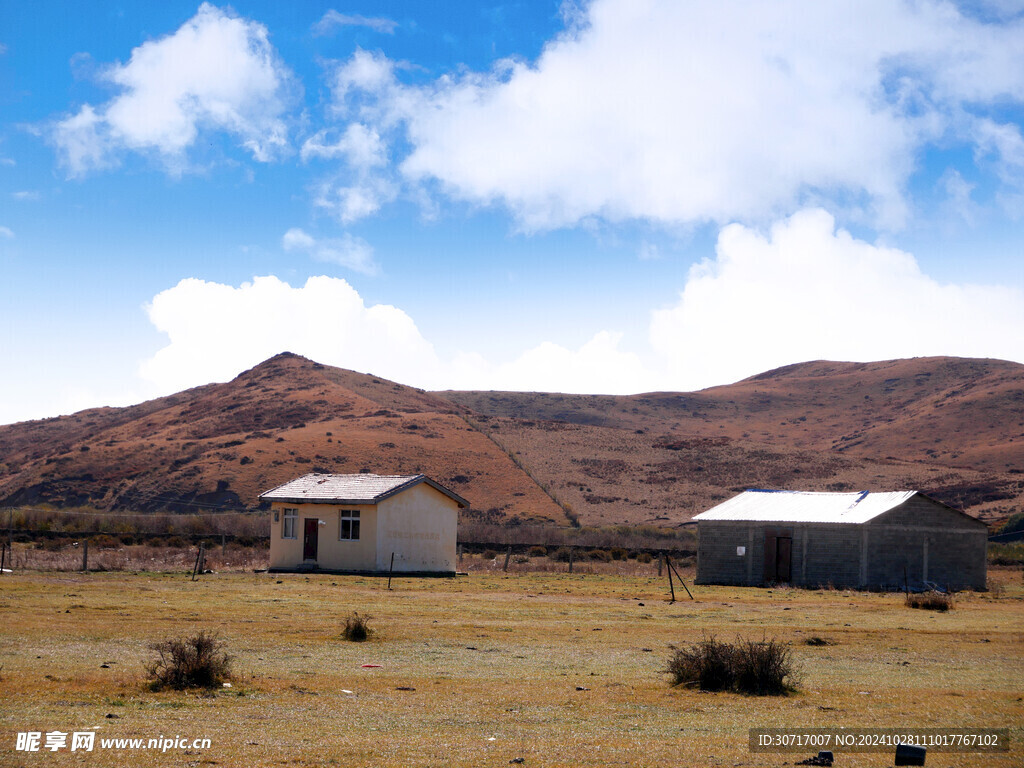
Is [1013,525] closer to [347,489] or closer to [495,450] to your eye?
[495,450]

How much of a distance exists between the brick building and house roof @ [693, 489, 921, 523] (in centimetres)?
Answer: 4

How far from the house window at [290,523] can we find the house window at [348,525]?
2.12m

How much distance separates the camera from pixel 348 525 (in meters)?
42.2

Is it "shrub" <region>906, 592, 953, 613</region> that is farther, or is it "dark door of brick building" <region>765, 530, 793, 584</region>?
"dark door of brick building" <region>765, 530, 793, 584</region>

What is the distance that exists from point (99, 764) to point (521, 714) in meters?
4.52

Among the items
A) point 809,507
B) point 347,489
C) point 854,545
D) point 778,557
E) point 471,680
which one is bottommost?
point 778,557

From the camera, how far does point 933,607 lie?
94.3ft

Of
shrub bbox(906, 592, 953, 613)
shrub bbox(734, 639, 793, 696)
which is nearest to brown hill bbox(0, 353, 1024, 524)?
shrub bbox(906, 592, 953, 613)

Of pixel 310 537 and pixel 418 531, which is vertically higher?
pixel 418 531

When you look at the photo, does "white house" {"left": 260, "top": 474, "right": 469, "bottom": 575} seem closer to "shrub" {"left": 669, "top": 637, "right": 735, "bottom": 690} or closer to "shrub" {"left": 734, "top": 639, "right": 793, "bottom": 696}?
"shrub" {"left": 669, "top": 637, "right": 735, "bottom": 690}

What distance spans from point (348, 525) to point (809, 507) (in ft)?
61.8

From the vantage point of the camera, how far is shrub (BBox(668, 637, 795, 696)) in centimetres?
1269

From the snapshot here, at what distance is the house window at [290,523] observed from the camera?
42875 millimetres

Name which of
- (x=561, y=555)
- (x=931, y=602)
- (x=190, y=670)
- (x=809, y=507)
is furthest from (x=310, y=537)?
(x=190, y=670)
